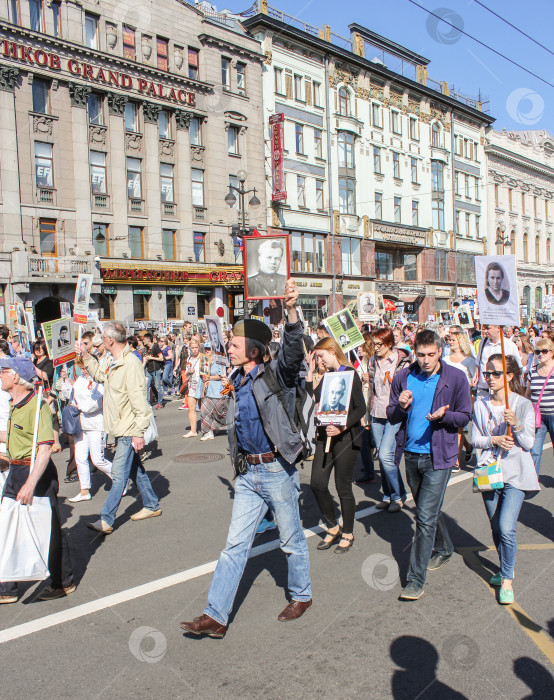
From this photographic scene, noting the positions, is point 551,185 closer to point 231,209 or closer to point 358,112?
point 358,112

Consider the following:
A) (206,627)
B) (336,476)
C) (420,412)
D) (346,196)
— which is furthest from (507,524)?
(346,196)

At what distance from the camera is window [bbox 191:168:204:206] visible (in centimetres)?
3269

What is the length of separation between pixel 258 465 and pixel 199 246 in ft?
98.1

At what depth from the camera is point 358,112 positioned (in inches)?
1639

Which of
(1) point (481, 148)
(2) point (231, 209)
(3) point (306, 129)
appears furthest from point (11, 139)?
(1) point (481, 148)

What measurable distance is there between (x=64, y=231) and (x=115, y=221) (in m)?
2.63

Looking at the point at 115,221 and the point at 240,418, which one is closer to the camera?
the point at 240,418

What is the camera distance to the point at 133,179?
30359 mm

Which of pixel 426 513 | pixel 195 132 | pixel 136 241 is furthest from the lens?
pixel 195 132

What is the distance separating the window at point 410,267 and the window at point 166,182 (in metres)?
22.5

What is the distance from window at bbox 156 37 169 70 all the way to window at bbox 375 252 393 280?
19.9 meters

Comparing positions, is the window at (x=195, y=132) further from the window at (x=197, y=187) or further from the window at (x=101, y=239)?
the window at (x=101, y=239)

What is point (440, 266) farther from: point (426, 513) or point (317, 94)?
point (426, 513)

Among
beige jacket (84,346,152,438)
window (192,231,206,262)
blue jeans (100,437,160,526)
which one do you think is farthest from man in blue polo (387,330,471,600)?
window (192,231,206,262)
